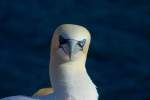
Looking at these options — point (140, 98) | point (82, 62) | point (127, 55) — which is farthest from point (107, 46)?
point (82, 62)

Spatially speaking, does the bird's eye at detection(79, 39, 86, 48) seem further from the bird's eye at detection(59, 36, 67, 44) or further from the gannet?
the bird's eye at detection(59, 36, 67, 44)

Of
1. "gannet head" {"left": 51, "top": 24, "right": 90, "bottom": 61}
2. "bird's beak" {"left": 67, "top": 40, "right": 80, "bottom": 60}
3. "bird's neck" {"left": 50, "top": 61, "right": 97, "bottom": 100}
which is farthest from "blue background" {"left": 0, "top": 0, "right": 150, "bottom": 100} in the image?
"bird's beak" {"left": 67, "top": 40, "right": 80, "bottom": 60}

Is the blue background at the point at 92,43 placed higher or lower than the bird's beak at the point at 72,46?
lower

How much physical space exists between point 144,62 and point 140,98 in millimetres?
762

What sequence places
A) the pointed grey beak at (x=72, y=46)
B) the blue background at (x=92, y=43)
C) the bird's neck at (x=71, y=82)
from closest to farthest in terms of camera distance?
1. the pointed grey beak at (x=72, y=46)
2. the bird's neck at (x=71, y=82)
3. the blue background at (x=92, y=43)

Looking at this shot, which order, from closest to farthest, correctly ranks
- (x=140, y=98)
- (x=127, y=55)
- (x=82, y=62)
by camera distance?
(x=82, y=62) < (x=140, y=98) < (x=127, y=55)

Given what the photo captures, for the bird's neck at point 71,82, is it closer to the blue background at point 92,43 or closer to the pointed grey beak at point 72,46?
the pointed grey beak at point 72,46

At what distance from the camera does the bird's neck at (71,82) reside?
320 inches

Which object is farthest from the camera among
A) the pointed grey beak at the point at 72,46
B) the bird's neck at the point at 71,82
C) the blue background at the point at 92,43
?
the blue background at the point at 92,43

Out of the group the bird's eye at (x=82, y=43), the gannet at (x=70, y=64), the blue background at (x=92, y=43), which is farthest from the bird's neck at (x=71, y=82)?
the blue background at (x=92, y=43)

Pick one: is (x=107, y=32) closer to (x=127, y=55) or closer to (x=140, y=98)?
(x=127, y=55)

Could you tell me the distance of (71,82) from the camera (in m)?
8.12

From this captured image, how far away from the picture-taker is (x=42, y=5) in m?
12.6

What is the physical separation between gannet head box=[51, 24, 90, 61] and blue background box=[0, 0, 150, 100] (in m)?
2.87
